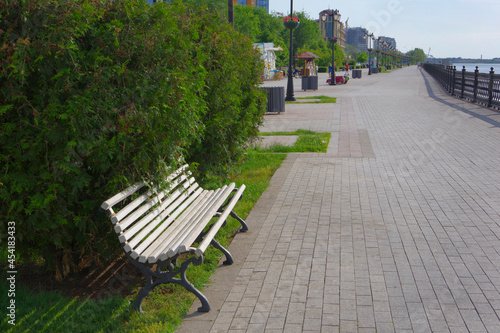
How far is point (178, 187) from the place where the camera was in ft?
15.9

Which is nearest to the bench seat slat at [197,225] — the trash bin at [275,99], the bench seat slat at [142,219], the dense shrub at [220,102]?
the bench seat slat at [142,219]

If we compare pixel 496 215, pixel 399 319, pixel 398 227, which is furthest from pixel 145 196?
pixel 496 215

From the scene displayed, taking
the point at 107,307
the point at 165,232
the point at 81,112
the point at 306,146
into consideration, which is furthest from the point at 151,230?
the point at 306,146

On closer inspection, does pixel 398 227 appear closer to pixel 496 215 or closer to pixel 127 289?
pixel 496 215

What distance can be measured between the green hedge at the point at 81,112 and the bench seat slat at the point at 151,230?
37 centimetres

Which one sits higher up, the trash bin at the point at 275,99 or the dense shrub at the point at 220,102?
the dense shrub at the point at 220,102

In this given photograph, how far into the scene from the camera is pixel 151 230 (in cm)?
404

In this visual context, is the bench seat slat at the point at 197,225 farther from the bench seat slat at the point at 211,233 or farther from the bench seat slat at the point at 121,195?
the bench seat slat at the point at 121,195

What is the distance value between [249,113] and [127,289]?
4.12m

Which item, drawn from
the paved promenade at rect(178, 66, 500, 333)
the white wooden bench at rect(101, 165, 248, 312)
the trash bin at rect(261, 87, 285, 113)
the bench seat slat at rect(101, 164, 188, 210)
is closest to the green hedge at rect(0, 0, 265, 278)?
the bench seat slat at rect(101, 164, 188, 210)

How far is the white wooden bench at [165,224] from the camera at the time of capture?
3.58 meters

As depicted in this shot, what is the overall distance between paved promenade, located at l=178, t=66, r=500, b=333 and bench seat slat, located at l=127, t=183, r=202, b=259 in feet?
2.01

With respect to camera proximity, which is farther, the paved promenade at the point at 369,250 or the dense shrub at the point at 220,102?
the dense shrub at the point at 220,102

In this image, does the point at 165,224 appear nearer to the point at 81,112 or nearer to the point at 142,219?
the point at 142,219
